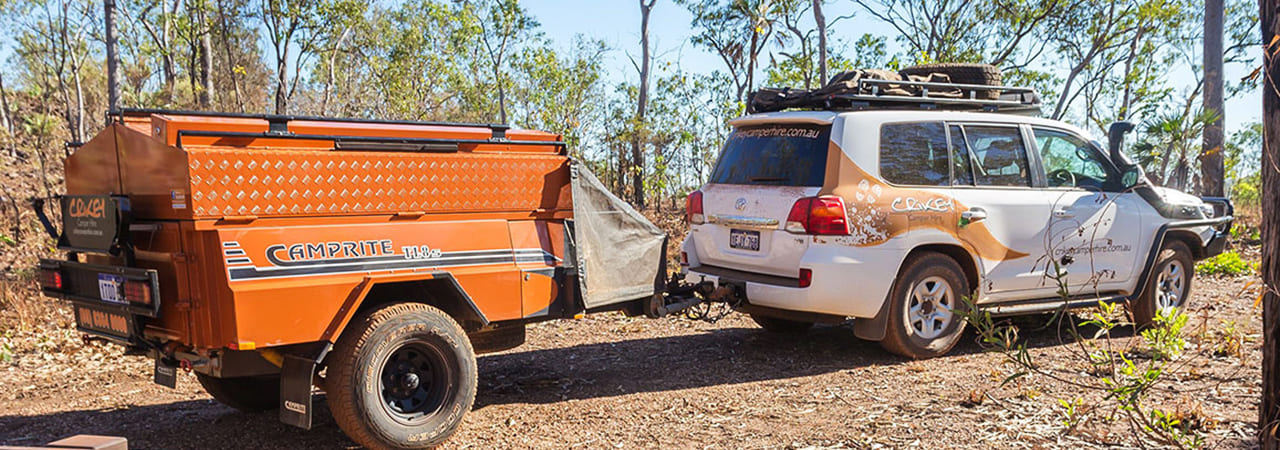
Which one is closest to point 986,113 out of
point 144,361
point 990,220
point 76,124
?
point 990,220

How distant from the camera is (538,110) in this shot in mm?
21406

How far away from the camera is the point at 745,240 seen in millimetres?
6582

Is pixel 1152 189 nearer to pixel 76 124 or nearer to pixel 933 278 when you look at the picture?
pixel 933 278

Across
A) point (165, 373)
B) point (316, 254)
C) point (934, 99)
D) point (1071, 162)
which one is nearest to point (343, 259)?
point (316, 254)

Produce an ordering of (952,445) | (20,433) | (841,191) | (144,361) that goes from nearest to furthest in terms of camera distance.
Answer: (952,445) → (20,433) → (841,191) → (144,361)

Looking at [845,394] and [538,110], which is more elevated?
[538,110]

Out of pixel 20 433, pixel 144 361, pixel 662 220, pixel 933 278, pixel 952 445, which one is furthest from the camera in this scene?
pixel 662 220

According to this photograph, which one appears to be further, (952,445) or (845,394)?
(845,394)

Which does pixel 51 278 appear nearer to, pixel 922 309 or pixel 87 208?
pixel 87 208

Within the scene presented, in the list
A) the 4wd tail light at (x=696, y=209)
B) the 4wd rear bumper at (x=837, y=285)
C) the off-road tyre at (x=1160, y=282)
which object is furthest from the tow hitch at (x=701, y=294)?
the off-road tyre at (x=1160, y=282)

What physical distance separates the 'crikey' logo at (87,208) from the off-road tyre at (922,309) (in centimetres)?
496

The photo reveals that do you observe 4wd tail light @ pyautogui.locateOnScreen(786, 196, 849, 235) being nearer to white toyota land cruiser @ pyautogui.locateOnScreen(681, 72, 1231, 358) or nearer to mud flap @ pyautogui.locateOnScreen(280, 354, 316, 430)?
white toyota land cruiser @ pyautogui.locateOnScreen(681, 72, 1231, 358)

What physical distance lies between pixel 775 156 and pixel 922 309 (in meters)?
1.59

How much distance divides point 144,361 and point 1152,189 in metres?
8.53
